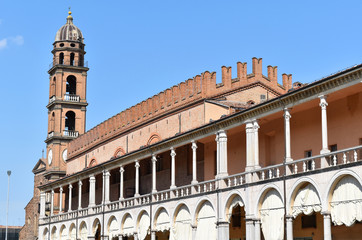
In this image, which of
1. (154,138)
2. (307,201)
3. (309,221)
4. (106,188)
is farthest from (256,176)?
(106,188)

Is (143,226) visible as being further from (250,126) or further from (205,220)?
(250,126)

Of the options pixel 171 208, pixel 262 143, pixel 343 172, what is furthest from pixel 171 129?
pixel 343 172

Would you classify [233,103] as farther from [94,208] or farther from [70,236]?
[70,236]

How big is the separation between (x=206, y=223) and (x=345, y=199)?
34.9 feet

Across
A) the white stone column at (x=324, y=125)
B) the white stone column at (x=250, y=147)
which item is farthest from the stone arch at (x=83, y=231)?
the white stone column at (x=324, y=125)

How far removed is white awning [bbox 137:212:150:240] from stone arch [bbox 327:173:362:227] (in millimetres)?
16351

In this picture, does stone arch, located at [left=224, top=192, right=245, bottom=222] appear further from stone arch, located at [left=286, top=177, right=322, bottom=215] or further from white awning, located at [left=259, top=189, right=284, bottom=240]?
stone arch, located at [left=286, top=177, right=322, bottom=215]

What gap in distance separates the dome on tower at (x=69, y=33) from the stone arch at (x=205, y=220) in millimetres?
36546

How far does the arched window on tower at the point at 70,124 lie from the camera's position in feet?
212

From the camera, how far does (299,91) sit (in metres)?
25.7

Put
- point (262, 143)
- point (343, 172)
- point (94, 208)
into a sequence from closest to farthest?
point (343, 172) → point (262, 143) → point (94, 208)

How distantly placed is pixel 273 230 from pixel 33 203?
49.3m

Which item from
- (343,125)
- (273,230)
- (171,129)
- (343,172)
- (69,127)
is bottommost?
(273,230)

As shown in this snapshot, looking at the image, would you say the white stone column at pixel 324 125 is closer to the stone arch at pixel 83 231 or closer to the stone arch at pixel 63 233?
the stone arch at pixel 83 231
